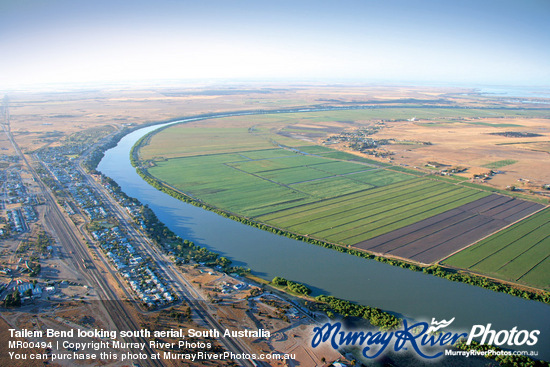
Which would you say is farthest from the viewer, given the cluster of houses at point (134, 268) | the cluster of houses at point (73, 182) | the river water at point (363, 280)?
the cluster of houses at point (73, 182)

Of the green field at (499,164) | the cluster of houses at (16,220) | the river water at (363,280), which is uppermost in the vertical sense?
the green field at (499,164)

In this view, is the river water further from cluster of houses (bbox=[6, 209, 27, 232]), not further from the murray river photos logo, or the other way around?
cluster of houses (bbox=[6, 209, 27, 232])

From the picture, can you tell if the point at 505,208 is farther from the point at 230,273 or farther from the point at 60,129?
the point at 60,129

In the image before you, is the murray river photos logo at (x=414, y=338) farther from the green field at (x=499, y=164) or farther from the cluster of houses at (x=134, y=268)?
the green field at (x=499, y=164)

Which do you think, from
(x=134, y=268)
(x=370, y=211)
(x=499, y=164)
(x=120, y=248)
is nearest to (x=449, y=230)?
(x=370, y=211)

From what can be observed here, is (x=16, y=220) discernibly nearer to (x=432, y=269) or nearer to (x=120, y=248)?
(x=120, y=248)

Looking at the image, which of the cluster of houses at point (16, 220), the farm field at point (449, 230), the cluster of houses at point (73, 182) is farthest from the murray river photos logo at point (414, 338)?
the cluster of houses at point (16, 220)

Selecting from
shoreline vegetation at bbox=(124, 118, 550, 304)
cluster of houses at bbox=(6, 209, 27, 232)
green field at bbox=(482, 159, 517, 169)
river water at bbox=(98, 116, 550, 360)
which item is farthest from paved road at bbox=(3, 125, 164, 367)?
green field at bbox=(482, 159, 517, 169)
